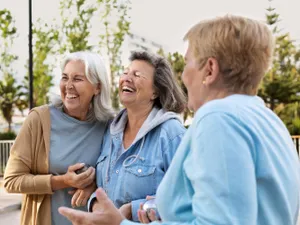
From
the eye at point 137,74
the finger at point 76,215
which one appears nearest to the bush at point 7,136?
the eye at point 137,74

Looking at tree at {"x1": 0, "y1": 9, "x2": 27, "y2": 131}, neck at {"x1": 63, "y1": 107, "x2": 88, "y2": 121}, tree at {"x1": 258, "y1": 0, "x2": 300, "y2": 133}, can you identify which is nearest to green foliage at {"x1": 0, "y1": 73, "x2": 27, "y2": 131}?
tree at {"x1": 0, "y1": 9, "x2": 27, "y2": 131}

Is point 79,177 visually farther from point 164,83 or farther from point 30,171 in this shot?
point 164,83

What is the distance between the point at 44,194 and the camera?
8.98ft

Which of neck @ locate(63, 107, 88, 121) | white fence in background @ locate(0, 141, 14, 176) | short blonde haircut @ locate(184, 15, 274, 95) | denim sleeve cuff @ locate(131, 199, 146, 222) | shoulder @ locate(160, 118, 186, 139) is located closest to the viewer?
short blonde haircut @ locate(184, 15, 274, 95)

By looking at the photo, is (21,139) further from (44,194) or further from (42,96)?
(42,96)

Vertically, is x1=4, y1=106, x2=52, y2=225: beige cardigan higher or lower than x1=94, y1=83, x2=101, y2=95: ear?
lower

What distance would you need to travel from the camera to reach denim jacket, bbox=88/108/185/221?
2.41 metres

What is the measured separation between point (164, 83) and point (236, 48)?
126cm

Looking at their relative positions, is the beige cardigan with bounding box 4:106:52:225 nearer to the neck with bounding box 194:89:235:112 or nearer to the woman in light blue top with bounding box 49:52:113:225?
the woman in light blue top with bounding box 49:52:113:225

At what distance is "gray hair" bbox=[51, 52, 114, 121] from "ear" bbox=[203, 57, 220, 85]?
1.40m

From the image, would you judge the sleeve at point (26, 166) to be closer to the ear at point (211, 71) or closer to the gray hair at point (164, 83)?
the gray hair at point (164, 83)

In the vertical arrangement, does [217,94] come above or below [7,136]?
above

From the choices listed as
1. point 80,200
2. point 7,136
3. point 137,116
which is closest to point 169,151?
point 137,116

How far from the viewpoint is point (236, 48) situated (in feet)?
4.60
